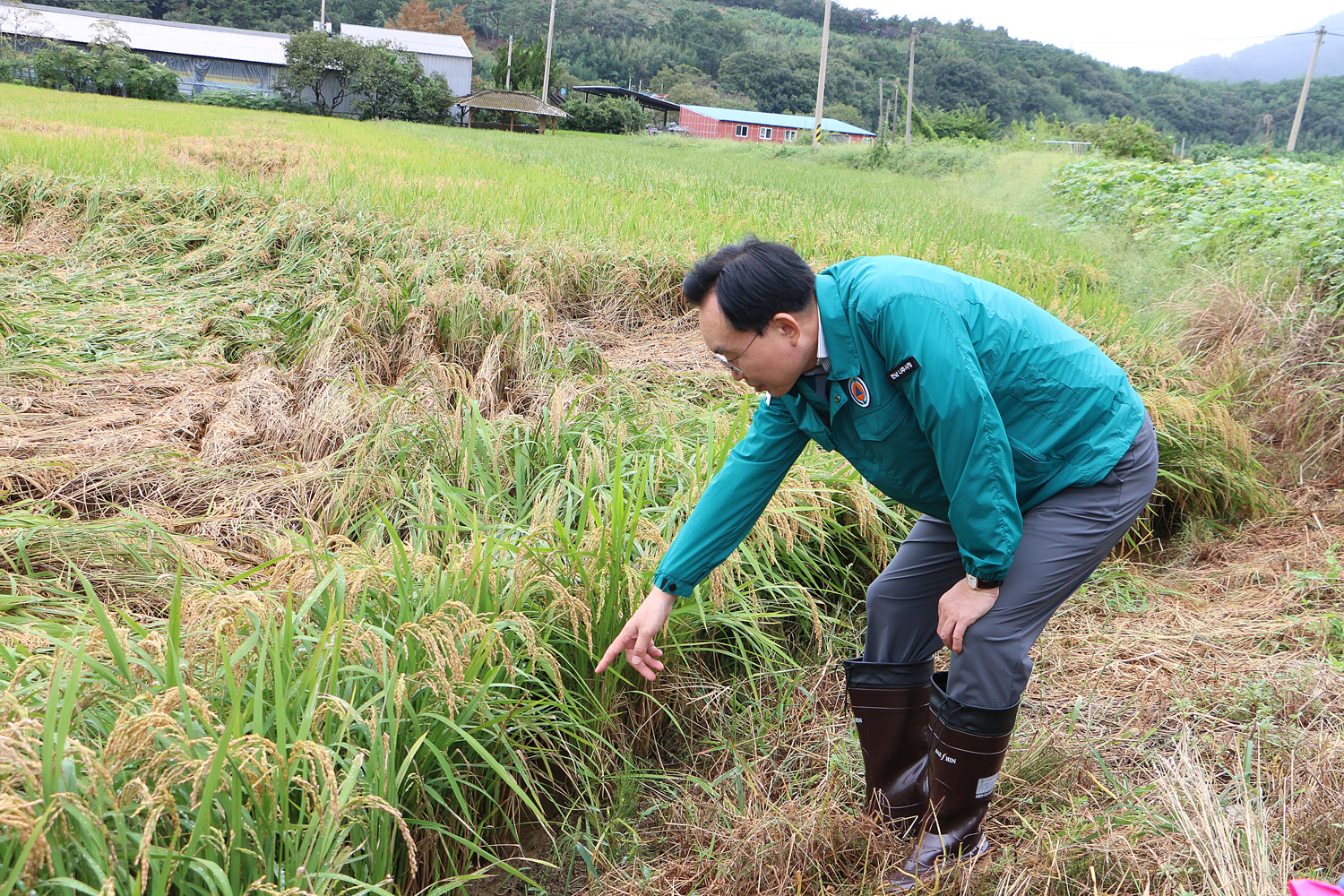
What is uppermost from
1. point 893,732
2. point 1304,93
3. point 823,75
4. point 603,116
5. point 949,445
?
point 1304,93

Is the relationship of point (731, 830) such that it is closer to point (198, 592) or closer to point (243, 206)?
point (198, 592)

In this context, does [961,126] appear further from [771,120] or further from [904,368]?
[904,368]

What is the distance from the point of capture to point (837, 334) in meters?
1.56

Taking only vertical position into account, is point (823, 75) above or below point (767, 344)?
above

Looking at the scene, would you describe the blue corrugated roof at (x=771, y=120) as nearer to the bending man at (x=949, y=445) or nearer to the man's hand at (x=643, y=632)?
the bending man at (x=949, y=445)

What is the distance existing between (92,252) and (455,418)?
441 centimetres

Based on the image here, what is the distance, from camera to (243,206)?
6.97 meters

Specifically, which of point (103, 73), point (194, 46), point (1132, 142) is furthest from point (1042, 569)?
point (194, 46)

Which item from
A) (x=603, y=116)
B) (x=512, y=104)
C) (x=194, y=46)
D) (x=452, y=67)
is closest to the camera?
(x=512, y=104)

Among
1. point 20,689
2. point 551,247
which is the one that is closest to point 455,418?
point 20,689

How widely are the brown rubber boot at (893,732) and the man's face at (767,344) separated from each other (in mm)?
791

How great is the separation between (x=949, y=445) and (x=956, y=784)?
0.77 metres

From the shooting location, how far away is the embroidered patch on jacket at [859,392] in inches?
62.0

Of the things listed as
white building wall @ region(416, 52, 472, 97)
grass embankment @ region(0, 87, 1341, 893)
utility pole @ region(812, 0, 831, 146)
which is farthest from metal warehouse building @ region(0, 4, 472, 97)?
grass embankment @ region(0, 87, 1341, 893)
